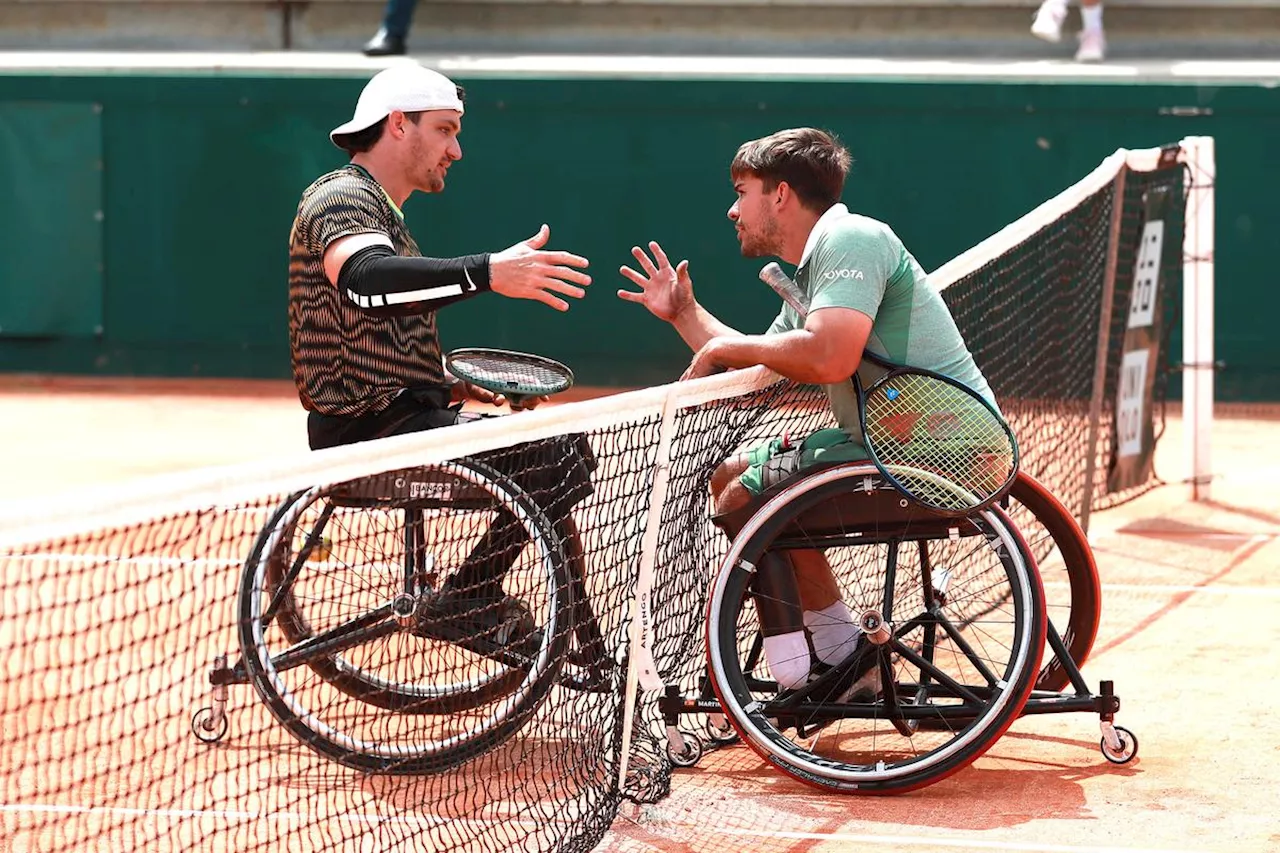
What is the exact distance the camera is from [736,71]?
41.2 feet

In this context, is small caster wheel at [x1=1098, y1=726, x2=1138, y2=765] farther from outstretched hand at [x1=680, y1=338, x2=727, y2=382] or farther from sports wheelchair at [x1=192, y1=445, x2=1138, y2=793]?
outstretched hand at [x1=680, y1=338, x2=727, y2=382]

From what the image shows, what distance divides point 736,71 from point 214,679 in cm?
854

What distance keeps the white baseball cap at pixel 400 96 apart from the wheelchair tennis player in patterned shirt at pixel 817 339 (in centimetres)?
84

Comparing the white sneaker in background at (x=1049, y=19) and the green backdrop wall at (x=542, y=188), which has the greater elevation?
the white sneaker in background at (x=1049, y=19)

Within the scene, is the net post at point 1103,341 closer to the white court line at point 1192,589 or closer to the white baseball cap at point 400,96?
the white court line at point 1192,589

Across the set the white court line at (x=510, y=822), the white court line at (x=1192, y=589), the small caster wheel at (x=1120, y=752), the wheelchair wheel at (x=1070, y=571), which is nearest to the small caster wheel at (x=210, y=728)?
the white court line at (x=510, y=822)

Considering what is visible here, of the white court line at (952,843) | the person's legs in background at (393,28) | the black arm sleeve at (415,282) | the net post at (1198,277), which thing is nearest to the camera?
the white court line at (952,843)

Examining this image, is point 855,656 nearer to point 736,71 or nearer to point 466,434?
point 466,434

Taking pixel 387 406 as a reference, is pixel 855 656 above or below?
below

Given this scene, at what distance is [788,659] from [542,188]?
332 inches

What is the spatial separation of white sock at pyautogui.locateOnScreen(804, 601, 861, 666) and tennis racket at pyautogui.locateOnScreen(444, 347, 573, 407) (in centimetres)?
94

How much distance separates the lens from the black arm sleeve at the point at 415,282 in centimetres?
450

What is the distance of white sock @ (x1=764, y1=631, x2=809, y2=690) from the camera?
15.2 feet

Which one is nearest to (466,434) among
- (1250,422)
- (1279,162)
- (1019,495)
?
(1019,495)
